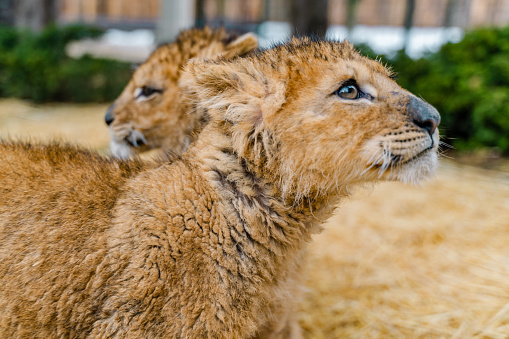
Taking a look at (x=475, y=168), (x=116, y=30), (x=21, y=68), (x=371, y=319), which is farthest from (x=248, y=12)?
(x=371, y=319)

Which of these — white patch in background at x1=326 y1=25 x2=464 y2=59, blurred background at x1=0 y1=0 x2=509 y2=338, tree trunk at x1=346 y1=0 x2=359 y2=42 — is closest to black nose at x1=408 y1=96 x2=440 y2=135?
blurred background at x1=0 y1=0 x2=509 y2=338

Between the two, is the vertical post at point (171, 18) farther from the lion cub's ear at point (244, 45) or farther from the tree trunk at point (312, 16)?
the lion cub's ear at point (244, 45)

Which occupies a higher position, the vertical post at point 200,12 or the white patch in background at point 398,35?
the vertical post at point 200,12

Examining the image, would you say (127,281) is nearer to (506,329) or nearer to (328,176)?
(328,176)

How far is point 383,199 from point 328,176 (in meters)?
3.87

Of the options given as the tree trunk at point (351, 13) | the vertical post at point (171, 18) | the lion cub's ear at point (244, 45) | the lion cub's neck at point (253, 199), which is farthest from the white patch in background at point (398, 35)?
the lion cub's neck at point (253, 199)

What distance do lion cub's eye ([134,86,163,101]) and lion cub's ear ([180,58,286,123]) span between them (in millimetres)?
1747

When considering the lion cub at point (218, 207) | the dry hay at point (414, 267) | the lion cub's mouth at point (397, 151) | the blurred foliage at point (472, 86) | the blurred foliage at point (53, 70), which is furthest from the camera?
the blurred foliage at point (53, 70)

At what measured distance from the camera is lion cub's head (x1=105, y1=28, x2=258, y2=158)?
4168 millimetres

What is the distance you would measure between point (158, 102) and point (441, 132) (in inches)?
197

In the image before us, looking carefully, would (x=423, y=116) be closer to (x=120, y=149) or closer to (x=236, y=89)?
(x=236, y=89)

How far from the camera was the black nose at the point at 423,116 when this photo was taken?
8.36ft

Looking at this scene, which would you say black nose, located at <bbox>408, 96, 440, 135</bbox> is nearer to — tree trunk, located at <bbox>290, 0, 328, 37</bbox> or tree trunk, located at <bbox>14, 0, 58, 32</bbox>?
tree trunk, located at <bbox>290, 0, 328, 37</bbox>

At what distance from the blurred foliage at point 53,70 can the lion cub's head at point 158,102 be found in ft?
24.5
